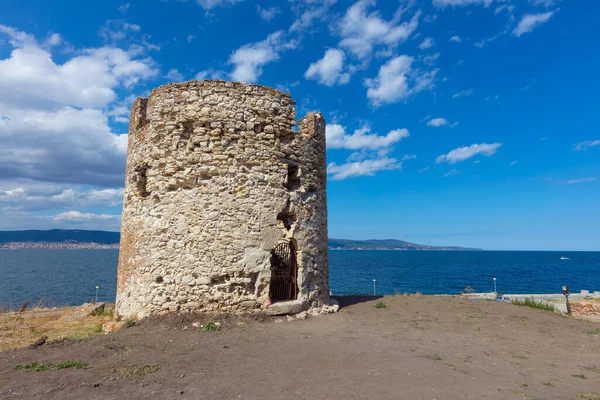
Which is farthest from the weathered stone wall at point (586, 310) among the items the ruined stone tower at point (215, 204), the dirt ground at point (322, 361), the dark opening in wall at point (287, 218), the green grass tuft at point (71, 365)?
the green grass tuft at point (71, 365)

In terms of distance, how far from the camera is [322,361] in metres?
6.68

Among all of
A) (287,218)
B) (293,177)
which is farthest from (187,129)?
(287,218)

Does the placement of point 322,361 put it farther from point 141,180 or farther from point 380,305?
point 141,180

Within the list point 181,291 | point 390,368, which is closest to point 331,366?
point 390,368

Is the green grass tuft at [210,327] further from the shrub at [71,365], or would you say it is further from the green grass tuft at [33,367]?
the green grass tuft at [33,367]

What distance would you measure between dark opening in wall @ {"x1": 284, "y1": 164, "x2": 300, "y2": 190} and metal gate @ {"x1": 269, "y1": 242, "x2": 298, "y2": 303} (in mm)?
1786

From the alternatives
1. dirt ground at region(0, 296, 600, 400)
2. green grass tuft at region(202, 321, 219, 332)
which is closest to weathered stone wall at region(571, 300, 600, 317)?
dirt ground at region(0, 296, 600, 400)

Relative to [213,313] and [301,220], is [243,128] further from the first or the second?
[213,313]

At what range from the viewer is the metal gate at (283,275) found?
1093 centimetres

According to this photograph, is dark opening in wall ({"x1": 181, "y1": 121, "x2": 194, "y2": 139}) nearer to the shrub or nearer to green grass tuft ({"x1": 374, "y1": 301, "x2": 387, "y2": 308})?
the shrub

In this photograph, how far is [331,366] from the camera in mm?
6410

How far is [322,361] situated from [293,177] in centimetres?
584

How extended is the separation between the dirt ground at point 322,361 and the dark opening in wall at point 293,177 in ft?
13.1

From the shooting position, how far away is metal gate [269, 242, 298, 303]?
35.9ft
